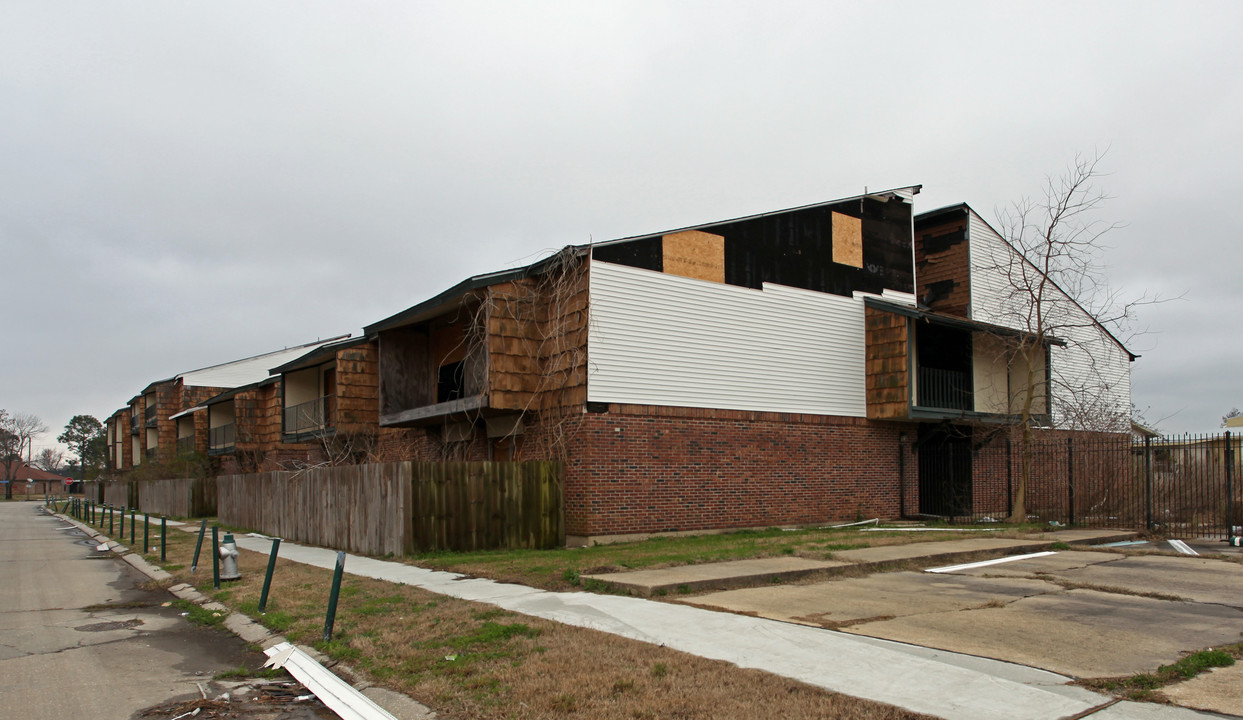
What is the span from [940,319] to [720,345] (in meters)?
6.22

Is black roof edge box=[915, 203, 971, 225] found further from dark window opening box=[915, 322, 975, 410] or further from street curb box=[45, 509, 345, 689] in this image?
street curb box=[45, 509, 345, 689]

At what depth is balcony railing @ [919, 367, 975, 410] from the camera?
23141 mm

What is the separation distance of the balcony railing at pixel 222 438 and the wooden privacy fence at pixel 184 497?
2.30m

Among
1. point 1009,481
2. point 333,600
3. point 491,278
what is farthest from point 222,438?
point 333,600

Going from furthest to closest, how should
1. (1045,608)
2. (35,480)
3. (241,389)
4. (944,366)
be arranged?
(35,480), (241,389), (944,366), (1045,608)

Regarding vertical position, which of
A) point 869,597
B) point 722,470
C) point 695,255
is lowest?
point 869,597

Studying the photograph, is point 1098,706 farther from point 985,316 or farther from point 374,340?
point 374,340

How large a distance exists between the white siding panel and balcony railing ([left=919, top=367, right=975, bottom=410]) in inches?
66.4

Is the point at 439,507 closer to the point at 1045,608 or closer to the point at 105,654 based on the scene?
the point at 105,654

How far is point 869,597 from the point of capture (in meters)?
9.99

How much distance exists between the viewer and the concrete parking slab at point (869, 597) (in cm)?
895

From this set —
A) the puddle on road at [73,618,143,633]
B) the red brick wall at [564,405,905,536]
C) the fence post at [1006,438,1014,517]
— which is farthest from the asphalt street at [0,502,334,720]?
the fence post at [1006,438,1014,517]

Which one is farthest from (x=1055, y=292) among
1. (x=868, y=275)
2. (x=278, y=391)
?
(x=278, y=391)

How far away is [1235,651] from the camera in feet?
22.7
